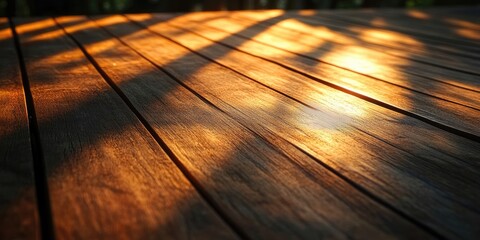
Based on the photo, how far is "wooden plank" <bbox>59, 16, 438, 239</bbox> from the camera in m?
0.50

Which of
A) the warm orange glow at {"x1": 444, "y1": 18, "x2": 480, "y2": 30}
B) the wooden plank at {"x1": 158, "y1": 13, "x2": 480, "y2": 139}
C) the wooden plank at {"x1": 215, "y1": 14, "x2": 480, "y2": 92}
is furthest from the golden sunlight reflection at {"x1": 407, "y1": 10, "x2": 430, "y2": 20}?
the wooden plank at {"x1": 158, "y1": 13, "x2": 480, "y2": 139}

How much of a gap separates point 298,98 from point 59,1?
2.87 meters

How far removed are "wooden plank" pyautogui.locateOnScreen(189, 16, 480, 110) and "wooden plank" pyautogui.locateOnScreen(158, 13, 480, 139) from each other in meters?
0.05

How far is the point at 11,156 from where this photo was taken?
25.7 inches

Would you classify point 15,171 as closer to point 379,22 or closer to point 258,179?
point 258,179

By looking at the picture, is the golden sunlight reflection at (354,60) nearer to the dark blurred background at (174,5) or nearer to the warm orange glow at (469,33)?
the warm orange glow at (469,33)

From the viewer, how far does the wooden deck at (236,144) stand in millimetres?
506

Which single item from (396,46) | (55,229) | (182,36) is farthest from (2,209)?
(396,46)

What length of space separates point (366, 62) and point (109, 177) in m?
1.11

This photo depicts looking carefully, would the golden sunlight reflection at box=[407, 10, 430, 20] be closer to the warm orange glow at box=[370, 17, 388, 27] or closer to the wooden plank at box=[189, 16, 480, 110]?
the warm orange glow at box=[370, 17, 388, 27]

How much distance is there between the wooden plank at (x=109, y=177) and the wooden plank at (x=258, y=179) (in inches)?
1.5

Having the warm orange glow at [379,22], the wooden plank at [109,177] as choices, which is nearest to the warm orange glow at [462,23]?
the warm orange glow at [379,22]

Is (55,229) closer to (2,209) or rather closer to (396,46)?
(2,209)

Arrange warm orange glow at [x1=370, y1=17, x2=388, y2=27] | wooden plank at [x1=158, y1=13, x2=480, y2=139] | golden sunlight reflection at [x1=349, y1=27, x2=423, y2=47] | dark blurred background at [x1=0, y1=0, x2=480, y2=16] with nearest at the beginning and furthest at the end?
wooden plank at [x1=158, y1=13, x2=480, y2=139]
golden sunlight reflection at [x1=349, y1=27, x2=423, y2=47]
warm orange glow at [x1=370, y1=17, x2=388, y2=27]
dark blurred background at [x1=0, y1=0, x2=480, y2=16]
